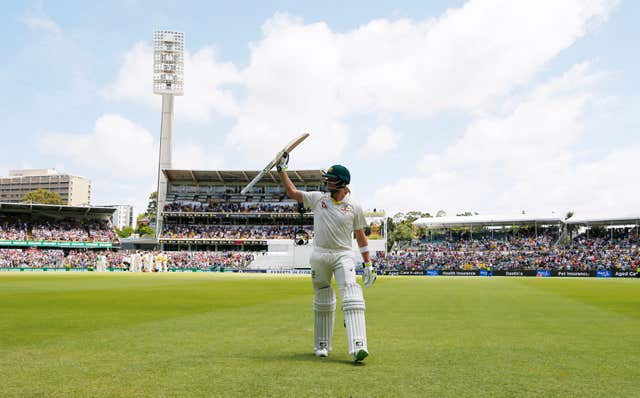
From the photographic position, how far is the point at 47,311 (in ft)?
41.8

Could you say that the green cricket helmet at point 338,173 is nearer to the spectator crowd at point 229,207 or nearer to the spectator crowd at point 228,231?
the spectator crowd at point 228,231

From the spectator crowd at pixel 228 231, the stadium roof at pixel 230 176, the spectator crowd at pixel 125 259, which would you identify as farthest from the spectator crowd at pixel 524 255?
the spectator crowd at pixel 125 259

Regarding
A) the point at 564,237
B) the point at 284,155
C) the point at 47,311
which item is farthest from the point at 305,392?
the point at 564,237

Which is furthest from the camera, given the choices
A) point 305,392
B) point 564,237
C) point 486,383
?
point 564,237

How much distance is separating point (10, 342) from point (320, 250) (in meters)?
4.78

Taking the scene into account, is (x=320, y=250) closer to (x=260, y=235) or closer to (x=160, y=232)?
(x=260, y=235)

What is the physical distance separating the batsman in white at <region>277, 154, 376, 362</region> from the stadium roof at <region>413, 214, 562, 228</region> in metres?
66.6

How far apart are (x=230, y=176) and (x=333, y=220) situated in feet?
263

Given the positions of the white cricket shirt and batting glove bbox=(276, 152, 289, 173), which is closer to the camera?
the white cricket shirt

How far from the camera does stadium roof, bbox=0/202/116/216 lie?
71.9m

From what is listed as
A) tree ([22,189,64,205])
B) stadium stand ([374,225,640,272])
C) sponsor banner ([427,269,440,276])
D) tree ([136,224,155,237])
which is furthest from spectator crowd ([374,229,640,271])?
tree ([136,224,155,237])

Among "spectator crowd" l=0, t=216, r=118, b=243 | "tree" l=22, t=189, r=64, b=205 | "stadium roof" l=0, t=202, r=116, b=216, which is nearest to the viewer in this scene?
"spectator crowd" l=0, t=216, r=118, b=243

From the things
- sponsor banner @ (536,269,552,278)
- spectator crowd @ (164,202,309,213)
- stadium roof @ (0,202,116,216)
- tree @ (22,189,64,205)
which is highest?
tree @ (22,189,64,205)

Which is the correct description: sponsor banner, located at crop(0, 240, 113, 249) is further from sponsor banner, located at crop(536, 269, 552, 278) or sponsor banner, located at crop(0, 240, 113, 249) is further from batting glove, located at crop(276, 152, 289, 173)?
batting glove, located at crop(276, 152, 289, 173)
